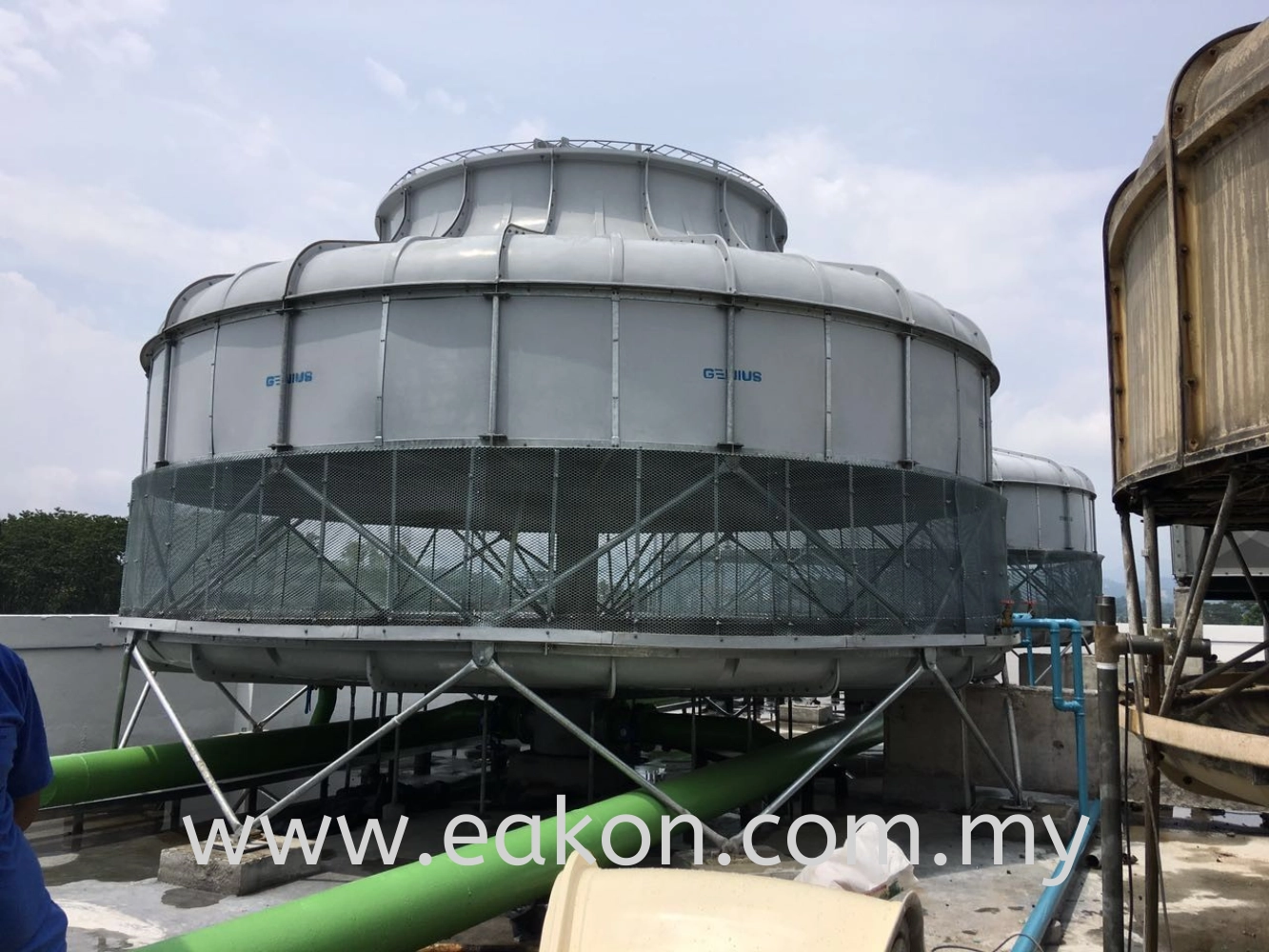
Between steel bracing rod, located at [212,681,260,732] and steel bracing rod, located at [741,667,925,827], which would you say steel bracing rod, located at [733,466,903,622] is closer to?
steel bracing rod, located at [741,667,925,827]

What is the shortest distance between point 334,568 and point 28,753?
27.7 feet

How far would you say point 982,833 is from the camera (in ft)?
46.7

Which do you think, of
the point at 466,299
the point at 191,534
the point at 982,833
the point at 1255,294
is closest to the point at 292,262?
the point at 466,299

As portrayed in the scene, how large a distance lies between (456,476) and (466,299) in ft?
7.56

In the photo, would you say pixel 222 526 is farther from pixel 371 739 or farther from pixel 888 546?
pixel 888 546

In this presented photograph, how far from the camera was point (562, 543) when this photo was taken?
12.1 meters

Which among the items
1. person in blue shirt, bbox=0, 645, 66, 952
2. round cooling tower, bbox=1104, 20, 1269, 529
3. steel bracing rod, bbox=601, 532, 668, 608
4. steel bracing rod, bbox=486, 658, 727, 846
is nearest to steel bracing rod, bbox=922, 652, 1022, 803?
steel bracing rod, bbox=486, 658, 727, 846

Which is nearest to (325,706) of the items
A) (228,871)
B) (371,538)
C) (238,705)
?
(238,705)

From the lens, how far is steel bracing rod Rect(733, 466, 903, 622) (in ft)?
40.9

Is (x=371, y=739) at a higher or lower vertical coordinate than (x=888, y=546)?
lower

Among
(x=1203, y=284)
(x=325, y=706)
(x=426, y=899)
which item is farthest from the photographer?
(x=325, y=706)

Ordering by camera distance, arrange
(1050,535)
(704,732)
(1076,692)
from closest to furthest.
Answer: (1076,692)
(704,732)
(1050,535)

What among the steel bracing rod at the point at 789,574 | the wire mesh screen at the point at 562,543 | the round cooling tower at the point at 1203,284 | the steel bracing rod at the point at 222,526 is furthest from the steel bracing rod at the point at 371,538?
the round cooling tower at the point at 1203,284
